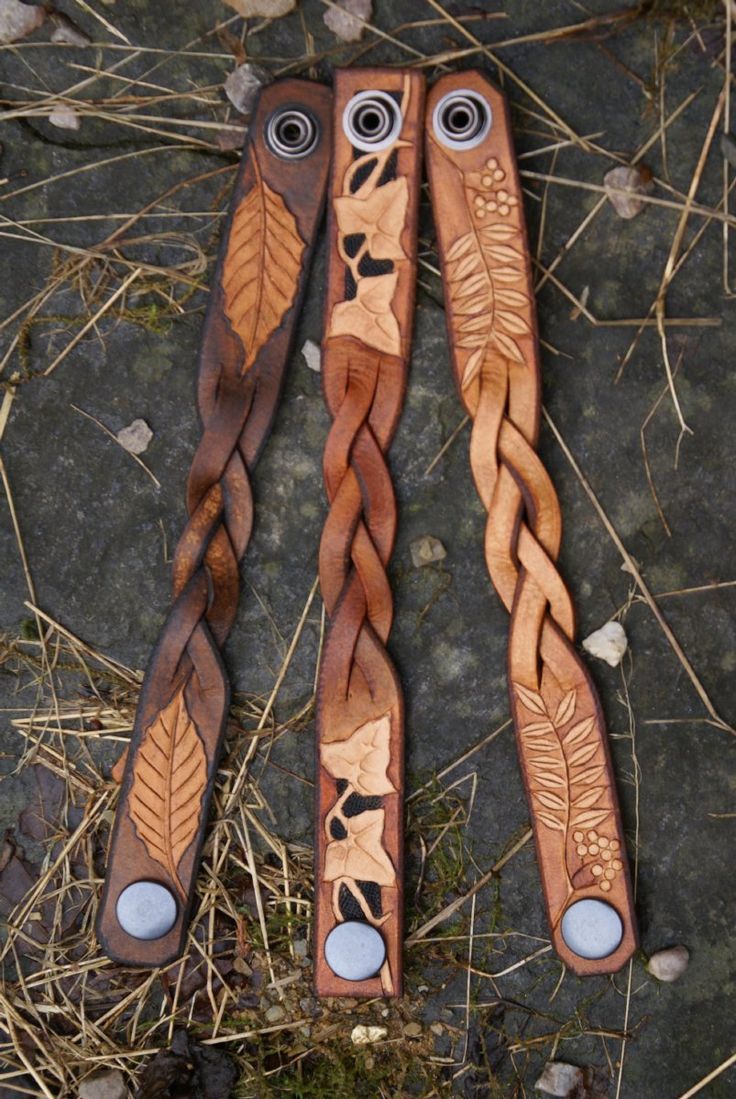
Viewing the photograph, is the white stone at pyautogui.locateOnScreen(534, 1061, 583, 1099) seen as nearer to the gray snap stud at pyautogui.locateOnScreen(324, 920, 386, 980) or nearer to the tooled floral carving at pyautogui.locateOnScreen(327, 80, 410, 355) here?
the gray snap stud at pyautogui.locateOnScreen(324, 920, 386, 980)

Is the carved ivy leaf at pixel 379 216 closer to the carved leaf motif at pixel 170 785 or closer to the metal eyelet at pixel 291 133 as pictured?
the metal eyelet at pixel 291 133

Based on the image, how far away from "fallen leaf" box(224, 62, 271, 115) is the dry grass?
81 mm

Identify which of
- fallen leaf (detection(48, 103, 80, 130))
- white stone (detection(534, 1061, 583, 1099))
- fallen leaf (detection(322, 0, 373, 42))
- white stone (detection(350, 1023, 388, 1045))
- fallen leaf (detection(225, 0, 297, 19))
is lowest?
white stone (detection(534, 1061, 583, 1099))

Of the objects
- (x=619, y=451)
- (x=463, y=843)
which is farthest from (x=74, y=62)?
(x=463, y=843)

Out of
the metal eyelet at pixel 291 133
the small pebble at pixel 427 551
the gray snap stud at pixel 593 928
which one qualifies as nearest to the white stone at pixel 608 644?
the small pebble at pixel 427 551

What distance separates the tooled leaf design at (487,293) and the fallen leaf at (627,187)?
9.4 inches

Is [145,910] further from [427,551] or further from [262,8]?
[262,8]

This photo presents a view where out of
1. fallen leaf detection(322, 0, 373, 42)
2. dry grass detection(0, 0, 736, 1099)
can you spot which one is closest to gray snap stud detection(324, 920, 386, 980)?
dry grass detection(0, 0, 736, 1099)

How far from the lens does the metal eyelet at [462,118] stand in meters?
1.66

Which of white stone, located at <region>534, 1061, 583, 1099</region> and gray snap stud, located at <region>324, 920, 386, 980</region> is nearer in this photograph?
gray snap stud, located at <region>324, 920, 386, 980</region>

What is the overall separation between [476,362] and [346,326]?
10.1 inches

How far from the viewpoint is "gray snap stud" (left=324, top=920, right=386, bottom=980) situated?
1694 millimetres

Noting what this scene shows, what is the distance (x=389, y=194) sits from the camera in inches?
66.7

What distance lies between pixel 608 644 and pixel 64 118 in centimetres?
149
